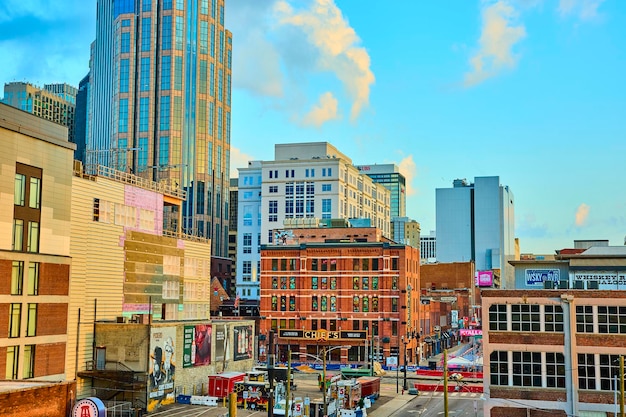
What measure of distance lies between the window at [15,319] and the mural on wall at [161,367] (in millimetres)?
13198

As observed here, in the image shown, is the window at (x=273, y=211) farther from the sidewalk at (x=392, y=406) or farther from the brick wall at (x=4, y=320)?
the brick wall at (x=4, y=320)

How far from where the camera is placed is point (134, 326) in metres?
69.9

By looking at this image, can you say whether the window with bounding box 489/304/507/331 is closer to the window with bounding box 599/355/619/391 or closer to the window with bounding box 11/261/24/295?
the window with bounding box 599/355/619/391

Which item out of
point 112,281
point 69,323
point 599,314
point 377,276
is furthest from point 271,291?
point 599,314

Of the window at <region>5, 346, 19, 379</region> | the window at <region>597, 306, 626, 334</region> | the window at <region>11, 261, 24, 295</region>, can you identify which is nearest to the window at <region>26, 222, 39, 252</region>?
the window at <region>11, 261, 24, 295</region>

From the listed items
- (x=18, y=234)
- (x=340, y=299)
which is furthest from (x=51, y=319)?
(x=340, y=299)

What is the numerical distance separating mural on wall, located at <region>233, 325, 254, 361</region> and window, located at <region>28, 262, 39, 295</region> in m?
31.6

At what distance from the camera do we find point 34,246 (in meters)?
62.3

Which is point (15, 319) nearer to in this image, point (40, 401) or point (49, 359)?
point (49, 359)

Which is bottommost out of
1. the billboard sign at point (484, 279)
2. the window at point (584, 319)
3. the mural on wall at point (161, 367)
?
the mural on wall at point (161, 367)

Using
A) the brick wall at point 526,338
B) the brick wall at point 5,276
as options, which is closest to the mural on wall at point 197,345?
the brick wall at point 5,276

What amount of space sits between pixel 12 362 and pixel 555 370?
137 ft

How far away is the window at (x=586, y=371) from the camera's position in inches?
2156

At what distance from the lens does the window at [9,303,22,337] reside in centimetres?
5922
